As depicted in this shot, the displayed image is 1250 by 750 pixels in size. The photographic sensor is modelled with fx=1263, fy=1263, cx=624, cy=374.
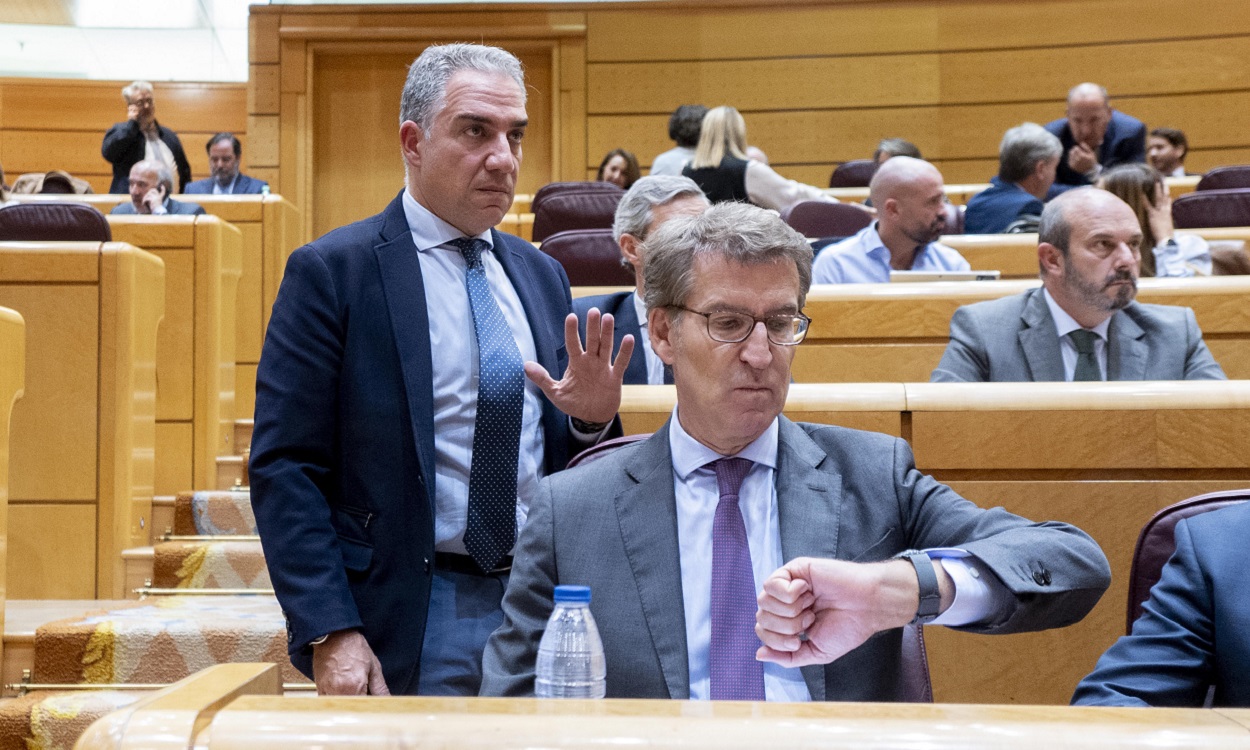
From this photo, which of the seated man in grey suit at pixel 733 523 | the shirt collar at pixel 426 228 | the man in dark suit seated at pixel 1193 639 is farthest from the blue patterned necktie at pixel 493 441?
the man in dark suit seated at pixel 1193 639

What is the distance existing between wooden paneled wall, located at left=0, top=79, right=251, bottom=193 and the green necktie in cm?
845

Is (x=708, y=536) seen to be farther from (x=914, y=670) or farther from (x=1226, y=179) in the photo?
(x=1226, y=179)

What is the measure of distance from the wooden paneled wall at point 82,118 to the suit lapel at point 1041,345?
8.40m

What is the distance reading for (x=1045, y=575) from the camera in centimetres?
134

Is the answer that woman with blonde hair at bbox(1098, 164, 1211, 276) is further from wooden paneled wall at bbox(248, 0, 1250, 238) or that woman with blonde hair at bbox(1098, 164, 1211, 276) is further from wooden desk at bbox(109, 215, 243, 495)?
wooden paneled wall at bbox(248, 0, 1250, 238)

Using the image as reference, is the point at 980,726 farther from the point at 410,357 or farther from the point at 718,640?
the point at 410,357

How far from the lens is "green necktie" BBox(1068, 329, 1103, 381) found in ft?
9.30

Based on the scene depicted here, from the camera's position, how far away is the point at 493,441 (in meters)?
1.80

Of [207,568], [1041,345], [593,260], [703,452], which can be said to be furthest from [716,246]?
[593,260]

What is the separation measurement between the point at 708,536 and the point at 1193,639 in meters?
0.55

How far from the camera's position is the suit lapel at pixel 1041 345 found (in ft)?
9.21

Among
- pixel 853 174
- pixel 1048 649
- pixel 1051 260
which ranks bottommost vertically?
pixel 1048 649

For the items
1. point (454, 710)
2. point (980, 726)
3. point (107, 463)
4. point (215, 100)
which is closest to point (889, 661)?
point (980, 726)

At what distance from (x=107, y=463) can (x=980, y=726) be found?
9.76ft
